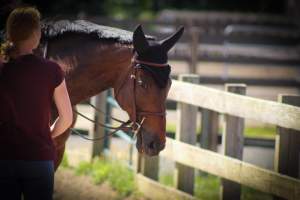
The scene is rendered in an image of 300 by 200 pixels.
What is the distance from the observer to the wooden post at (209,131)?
360 inches

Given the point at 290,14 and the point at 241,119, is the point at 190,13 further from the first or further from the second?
the point at 241,119

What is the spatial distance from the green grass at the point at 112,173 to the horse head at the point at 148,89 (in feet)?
10.0

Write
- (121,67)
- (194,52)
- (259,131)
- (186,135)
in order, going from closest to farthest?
1. (121,67)
2. (186,135)
3. (259,131)
4. (194,52)

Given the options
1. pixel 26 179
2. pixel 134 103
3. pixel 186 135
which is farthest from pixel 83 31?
pixel 186 135

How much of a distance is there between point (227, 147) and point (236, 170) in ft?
1.16

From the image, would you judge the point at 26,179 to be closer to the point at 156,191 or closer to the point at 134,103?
→ the point at 134,103

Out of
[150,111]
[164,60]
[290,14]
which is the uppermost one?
[164,60]

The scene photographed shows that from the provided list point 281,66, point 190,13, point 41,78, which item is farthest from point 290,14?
point 41,78

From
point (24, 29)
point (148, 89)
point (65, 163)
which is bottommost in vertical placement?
point (65, 163)

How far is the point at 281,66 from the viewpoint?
18.7 meters

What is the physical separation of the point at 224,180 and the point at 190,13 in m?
29.3

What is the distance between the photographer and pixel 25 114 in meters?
4.28

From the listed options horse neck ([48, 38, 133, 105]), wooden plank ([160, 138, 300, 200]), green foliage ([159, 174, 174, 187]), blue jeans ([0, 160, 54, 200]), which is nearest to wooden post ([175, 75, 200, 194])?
wooden plank ([160, 138, 300, 200])

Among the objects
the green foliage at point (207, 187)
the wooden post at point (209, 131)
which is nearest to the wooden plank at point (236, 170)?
the green foliage at point (207, 187)
